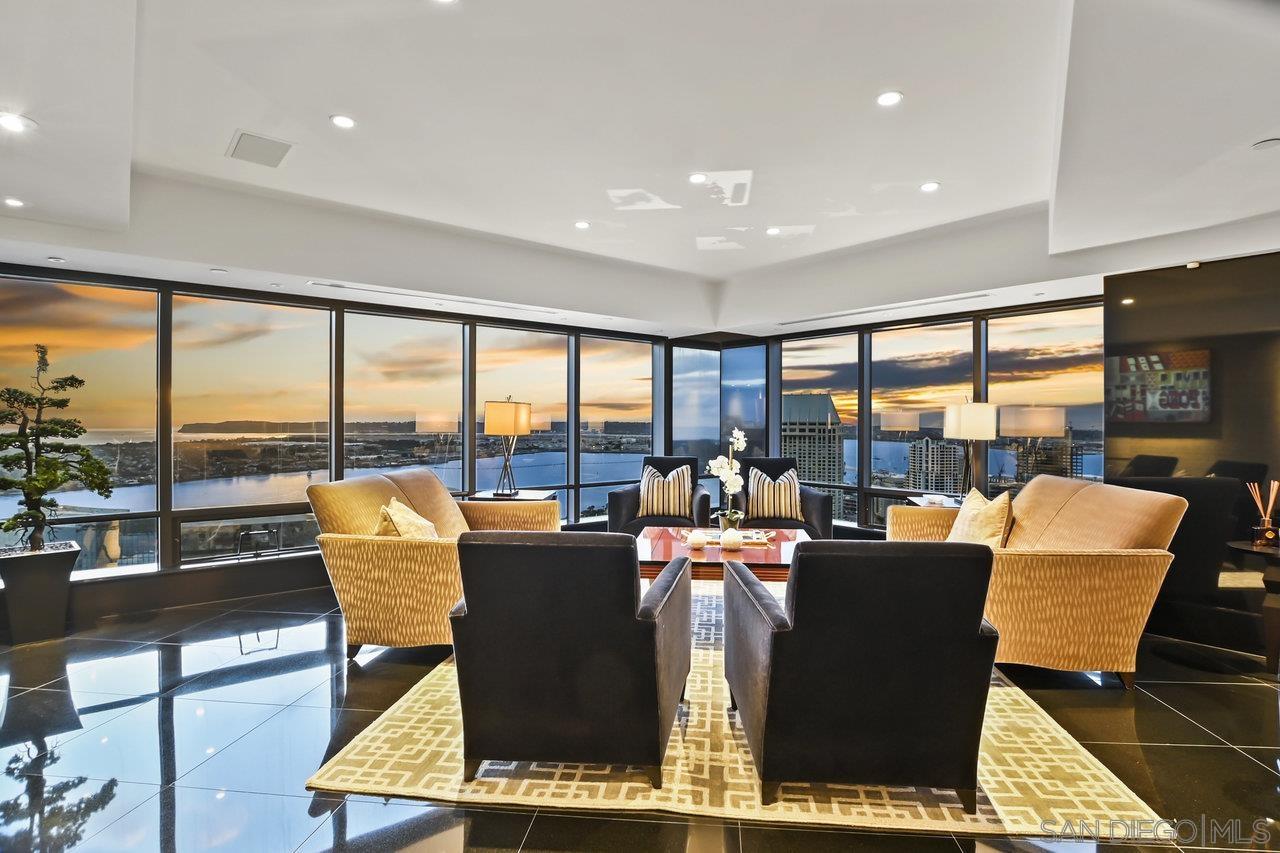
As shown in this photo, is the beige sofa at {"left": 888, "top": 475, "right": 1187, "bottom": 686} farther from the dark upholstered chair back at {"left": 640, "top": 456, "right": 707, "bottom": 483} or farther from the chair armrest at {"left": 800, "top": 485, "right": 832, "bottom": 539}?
the dark upholstered chair back at {"left": 640, "top": 456, "right": 707, "bottom": 483}

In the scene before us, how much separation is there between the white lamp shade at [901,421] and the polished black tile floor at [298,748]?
263cm

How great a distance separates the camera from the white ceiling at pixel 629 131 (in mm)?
2176

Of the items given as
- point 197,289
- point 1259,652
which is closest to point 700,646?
point 1259,652

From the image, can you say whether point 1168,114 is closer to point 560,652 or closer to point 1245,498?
point 1245,498

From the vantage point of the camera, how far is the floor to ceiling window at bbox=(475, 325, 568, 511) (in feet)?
20.5

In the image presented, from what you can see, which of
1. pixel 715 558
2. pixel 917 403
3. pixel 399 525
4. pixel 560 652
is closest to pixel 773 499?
pixel 917 403

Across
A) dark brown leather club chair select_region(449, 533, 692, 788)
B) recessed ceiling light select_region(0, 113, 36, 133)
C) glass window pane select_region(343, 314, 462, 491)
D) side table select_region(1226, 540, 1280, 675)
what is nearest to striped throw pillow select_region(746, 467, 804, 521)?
glass window pane select_region(343, 314, 462, 491)

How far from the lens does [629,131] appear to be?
125 inches

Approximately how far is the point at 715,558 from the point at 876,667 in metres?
1.70

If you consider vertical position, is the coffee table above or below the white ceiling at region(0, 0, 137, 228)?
below

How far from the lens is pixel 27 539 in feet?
13.2

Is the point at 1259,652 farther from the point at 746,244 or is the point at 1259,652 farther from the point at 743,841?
the point at 746,244

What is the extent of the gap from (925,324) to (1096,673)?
3425 mm

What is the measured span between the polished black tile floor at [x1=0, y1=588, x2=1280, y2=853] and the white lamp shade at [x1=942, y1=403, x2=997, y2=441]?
1.64 m
